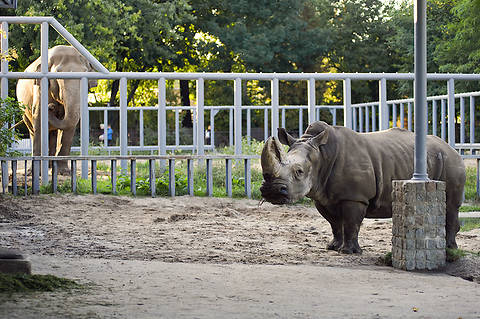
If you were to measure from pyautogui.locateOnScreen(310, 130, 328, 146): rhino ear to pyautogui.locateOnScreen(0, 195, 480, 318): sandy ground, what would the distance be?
3.55 feet

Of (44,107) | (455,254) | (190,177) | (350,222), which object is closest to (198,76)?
(190,177)

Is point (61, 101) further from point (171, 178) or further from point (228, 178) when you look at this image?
point (228, 178)

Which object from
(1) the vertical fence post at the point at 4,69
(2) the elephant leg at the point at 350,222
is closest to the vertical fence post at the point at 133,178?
(1) the vertical fence post at the point at 4,69

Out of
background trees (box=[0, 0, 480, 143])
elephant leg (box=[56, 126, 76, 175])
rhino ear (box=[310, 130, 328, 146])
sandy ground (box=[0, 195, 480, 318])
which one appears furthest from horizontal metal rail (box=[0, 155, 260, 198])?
background trees (box=[0, 0, 480, 143])

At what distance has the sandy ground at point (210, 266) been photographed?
576cm

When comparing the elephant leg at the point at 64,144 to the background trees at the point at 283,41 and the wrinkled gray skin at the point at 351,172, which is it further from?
the background trees at the point at 283,41

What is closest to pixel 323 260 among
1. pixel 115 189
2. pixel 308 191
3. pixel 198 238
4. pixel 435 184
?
pixel 308 191

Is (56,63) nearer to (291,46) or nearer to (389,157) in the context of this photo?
(389,157)

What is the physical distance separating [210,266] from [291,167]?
122 cm

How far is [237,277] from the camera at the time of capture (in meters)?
7.02

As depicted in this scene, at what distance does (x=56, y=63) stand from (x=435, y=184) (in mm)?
8985

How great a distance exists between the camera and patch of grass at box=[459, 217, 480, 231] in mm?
10780

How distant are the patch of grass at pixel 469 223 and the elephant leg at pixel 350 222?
2.63 metres

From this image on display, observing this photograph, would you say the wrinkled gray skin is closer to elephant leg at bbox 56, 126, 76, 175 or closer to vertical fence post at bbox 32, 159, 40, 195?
vertical fence post at bbox 32, 159, 40, 195
